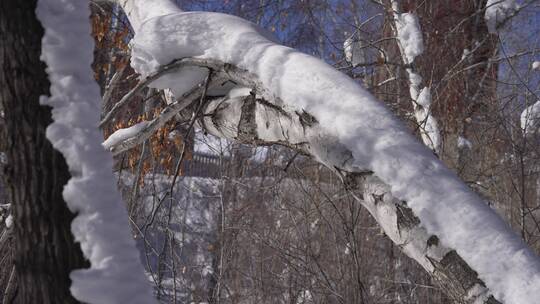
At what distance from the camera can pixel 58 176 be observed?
1004 mm

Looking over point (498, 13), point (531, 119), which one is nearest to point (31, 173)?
point (531, 119)

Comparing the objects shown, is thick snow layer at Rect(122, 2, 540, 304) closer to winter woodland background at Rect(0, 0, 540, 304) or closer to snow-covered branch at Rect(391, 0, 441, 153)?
winter woodland background at Rect(0, 0, 540, 304)

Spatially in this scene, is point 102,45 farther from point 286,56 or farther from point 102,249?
point 102,249

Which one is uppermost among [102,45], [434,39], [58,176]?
[434,39]

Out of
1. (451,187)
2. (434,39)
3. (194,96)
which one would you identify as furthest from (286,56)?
(434,39)

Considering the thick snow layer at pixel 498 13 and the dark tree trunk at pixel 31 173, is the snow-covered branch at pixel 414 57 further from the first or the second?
the dark tree trunk at pixel 31 173

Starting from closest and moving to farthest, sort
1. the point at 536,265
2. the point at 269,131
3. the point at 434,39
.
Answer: the point at 536,265 → the point at 269,131 → the point at 434,39

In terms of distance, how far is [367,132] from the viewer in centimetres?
159

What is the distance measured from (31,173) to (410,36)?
381 centimetres

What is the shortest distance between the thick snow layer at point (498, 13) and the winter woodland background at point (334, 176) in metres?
0.05

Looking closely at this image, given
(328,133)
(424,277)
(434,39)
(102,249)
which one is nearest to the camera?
(102,249)

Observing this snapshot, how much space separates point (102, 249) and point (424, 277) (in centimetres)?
368

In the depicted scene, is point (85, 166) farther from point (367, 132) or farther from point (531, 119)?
point (531, 119)

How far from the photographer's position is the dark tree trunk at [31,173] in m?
0.98
